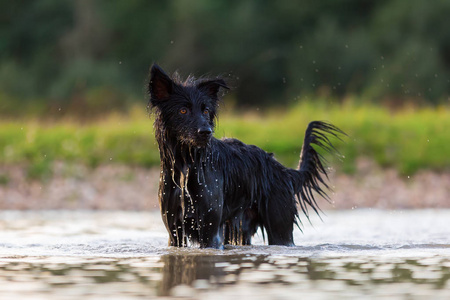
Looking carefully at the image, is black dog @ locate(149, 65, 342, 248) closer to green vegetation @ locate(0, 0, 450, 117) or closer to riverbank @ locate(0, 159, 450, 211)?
riverbank @ locate(0, 159, 450, 211)

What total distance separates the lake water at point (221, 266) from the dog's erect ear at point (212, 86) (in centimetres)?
143

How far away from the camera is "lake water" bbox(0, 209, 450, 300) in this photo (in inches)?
213

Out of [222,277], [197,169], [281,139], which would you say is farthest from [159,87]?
[281,139]

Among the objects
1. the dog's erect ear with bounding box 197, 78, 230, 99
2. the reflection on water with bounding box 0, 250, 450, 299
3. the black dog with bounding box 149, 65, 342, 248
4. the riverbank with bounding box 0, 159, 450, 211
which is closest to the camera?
the reflection on water with bounding box 0, 250, 450, 299

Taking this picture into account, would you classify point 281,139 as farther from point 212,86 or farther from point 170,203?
point 170,203

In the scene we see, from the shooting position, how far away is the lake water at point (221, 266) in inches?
213

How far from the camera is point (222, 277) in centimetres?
620

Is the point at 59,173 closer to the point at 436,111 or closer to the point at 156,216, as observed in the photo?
the point at 156,216

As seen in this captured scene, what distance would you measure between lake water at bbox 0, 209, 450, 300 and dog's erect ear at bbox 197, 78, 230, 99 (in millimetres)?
1434

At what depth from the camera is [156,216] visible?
13859 millimetres

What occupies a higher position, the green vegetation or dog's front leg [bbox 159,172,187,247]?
the green vegetation

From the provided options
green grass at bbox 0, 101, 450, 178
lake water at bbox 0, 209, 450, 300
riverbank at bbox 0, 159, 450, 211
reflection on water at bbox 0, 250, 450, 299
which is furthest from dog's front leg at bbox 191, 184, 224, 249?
green grass at bbox 0, 101, 450, 178

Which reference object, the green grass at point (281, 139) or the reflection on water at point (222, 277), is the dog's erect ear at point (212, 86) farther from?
the green grass at point (281, 139)

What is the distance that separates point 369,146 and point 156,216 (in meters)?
5.43
